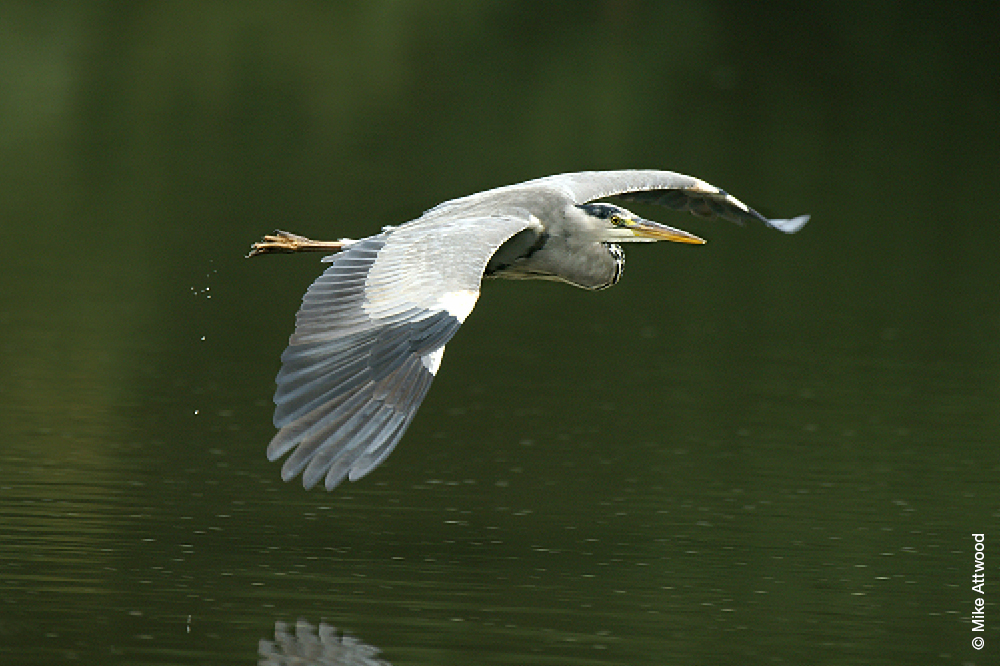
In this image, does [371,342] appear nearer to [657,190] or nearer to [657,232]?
[657,232]

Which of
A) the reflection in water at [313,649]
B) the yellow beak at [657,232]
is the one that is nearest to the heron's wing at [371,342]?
the reflection in water at [313,649]

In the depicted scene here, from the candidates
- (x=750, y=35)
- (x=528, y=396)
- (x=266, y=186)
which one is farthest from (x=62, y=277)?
(x=750, y=35)

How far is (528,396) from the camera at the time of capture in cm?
1508

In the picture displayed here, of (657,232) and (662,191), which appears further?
(662,191)

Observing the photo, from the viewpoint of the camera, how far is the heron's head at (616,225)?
37.5ft

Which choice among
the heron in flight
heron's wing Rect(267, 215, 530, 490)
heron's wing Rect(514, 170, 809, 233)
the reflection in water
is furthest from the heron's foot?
the reflection in water

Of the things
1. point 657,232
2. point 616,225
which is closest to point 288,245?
point 616,225

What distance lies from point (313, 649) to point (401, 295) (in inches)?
62.7

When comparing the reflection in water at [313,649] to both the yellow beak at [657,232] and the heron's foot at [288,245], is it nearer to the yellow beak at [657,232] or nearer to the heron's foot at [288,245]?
the heron's foot at [288,245]

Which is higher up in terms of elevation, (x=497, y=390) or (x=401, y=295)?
(x=497, y=390)

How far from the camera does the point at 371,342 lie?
848 centimetres

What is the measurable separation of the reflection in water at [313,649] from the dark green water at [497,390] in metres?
0.10

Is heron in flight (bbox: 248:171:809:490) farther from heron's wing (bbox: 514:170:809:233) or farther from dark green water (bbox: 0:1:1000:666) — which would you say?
dark green water (bbox: 0:1:1000:666)

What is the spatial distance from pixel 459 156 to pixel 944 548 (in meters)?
20.3
